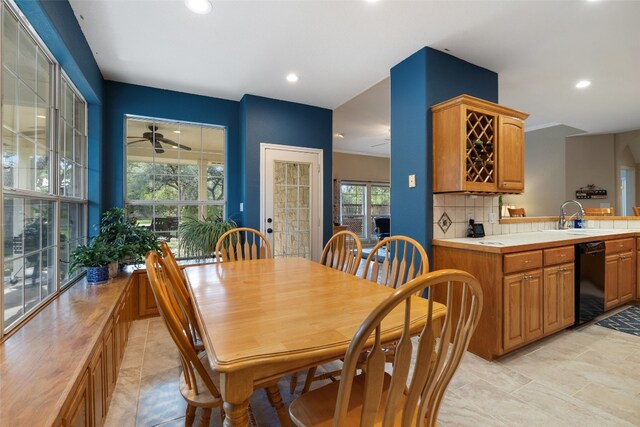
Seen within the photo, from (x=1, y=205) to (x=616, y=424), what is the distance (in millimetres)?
3263

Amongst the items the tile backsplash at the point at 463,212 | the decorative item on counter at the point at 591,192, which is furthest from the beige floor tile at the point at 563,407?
the decorative item on counter at the point at 591,192

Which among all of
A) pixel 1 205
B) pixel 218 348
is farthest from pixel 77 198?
pixel 218 348

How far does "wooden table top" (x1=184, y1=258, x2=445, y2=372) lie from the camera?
904 millimetres

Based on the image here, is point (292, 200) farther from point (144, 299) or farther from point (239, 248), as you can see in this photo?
point (144, 299)

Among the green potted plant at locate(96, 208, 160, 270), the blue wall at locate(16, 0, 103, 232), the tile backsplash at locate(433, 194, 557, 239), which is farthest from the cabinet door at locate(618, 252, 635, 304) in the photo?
the blue wall at locate(16, 0, 103, 232)

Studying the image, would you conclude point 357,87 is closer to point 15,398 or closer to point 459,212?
point 459,212

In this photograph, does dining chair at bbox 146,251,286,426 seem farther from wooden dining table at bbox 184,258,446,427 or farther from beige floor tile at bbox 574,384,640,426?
beige floor tile at bbox 574,384,640,426

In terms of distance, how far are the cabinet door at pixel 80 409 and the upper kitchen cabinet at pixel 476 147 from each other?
2612mm

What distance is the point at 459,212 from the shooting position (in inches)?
111

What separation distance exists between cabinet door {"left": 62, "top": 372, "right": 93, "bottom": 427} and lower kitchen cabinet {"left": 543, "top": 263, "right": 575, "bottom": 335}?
119 inches

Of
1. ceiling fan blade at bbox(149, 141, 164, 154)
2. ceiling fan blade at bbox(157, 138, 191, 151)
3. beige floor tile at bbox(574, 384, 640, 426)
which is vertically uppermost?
ceiling fan blade at bbox(157, 138, 191, 151)

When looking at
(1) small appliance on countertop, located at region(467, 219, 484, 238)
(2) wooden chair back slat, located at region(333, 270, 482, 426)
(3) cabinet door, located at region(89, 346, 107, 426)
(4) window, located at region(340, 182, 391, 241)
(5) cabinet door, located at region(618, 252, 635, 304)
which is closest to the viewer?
(2) wooden chair back slat, located at region(333, 270, 482, 426)

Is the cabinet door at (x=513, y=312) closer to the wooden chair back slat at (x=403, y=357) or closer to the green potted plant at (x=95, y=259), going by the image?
the wooden chair back slat at (x=403, y=357)

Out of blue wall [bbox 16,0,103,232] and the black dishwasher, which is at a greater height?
blue wall [bbox 16,0,103,232]
